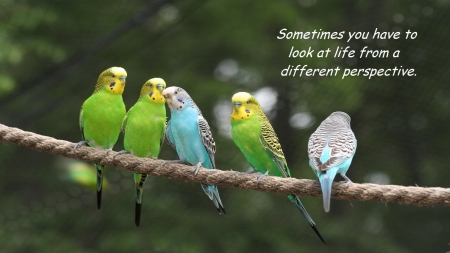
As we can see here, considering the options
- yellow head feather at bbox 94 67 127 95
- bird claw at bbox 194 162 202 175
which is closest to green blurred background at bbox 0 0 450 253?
yellow head feather at bbox 94 67 127 95

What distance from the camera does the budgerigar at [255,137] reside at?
158cm

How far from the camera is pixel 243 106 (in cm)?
157

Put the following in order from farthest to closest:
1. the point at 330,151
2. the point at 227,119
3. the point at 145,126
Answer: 1. the point at 227,119
2. the point at 145,126
3. the point at 330,151

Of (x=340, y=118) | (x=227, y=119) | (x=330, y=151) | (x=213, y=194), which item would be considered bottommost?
(x=213, y=194)

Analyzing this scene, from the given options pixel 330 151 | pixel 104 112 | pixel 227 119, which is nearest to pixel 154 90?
pixel 104 112

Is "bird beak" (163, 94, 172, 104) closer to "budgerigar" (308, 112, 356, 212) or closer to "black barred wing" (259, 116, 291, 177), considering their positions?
"black barred wing" (259, 116, 291, 177)

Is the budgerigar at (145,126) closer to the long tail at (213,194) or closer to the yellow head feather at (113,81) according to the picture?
the yellow head feather at (113,81)

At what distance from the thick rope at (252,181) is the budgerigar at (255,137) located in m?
0.08

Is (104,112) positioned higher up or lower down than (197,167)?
higher up

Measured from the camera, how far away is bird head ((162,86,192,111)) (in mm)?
1566

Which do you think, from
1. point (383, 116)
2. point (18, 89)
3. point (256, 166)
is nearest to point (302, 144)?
point (383, 116)

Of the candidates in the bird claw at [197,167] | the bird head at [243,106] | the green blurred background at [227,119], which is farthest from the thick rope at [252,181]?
the green blurred background at [227,119]

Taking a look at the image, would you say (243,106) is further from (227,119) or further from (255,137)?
(227,119)

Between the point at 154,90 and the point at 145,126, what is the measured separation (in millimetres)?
132
